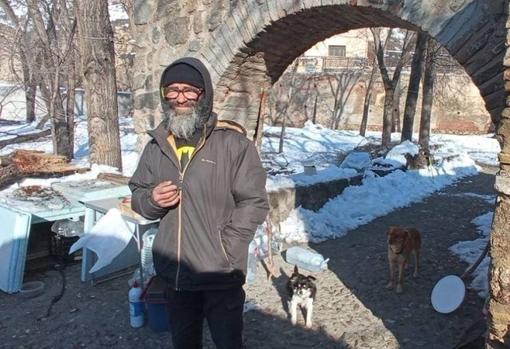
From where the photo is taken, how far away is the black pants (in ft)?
7.46

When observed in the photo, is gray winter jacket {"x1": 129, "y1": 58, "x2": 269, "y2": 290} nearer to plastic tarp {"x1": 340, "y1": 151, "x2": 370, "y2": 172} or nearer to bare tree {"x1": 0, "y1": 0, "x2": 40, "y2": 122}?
bare tree {"x1": 0, "y1": 0, "x2": 40, "y2": 122}

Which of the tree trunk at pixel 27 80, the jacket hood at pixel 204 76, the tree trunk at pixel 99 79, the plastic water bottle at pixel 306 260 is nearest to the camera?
the jacket hood at pixel 204 76

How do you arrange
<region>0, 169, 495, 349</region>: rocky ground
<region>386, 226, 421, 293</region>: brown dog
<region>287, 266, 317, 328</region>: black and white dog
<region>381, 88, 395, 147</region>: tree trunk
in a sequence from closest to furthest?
<region>0, 169, 495, 349</region>: rocky ground, <region>287, 266, 317, 328</region>: black and white dog, <region>386, 226, 421, 293</region>: brown dog, <region>381, 88, 395, 147</region>: tree trunk

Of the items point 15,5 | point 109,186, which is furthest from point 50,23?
point 109,186

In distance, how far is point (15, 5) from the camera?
1165 centimetres

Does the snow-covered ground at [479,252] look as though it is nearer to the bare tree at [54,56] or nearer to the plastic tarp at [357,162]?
the plastic tarp at [357,162]

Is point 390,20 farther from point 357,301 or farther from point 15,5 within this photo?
point 15,5

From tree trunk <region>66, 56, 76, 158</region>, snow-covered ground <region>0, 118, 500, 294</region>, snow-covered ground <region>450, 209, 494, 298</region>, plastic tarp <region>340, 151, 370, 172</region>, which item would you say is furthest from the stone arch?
tree trunk <region>66, 56, 76, 158</region>

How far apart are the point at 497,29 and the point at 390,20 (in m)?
0.94

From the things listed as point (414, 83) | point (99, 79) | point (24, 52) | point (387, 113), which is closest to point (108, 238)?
point (99, 79)

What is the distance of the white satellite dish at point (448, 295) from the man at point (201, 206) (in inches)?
95.6

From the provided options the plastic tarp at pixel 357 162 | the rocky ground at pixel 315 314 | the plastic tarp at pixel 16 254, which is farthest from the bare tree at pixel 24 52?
the plastic tarp at pixel 357 162

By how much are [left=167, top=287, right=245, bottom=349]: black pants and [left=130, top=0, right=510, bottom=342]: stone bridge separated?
1233 mm

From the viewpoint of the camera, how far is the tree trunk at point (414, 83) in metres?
12.7
